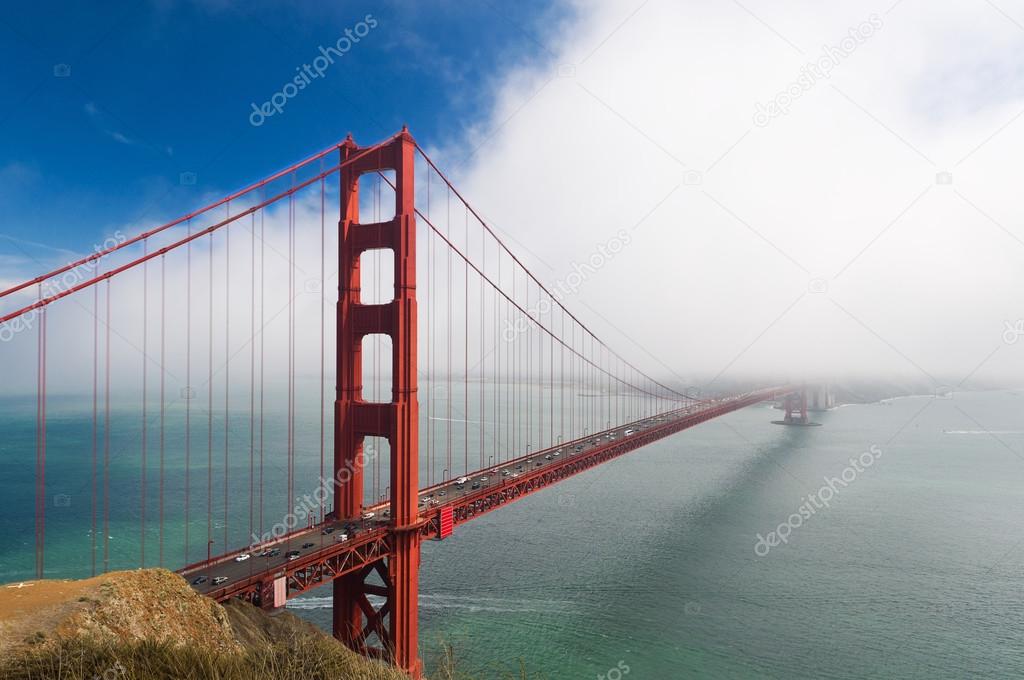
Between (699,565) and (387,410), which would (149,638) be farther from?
(699,565)

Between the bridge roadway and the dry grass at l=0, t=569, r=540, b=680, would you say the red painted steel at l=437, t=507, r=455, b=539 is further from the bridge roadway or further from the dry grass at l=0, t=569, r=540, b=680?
the dry grass at l=0, t=569, r=540, b=680

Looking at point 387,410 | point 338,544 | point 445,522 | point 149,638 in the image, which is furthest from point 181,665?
point 445,522

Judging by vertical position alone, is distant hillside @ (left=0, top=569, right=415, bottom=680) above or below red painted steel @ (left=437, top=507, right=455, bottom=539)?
above

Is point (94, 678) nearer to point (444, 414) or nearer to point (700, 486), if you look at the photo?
point (700, 486)

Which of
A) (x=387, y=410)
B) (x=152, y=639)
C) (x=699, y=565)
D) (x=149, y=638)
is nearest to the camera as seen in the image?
(x=152, y=639)

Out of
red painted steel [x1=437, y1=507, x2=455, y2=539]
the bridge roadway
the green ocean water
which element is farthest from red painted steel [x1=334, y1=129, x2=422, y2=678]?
the green ocean water

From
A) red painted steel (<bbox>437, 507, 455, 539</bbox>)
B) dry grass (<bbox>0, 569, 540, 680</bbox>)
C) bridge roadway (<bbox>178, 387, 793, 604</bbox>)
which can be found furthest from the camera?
red painted steel (<bbox>437, 507, 455, 539</bbox>)

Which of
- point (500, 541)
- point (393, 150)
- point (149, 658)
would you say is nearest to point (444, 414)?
point (500, 541)
